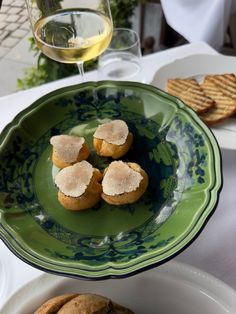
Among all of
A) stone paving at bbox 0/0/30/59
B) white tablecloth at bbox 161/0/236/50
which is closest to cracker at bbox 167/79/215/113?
white tablecloth at bbox 161/0/236/50

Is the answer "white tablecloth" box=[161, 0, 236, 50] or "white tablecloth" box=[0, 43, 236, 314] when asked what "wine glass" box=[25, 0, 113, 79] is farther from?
"white tablecloth" box=[161, 0, 236, 50]

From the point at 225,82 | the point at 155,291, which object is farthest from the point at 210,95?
the point at 155,291

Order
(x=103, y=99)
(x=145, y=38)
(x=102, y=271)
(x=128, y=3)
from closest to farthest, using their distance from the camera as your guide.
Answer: (x=102, y=271) → (x=103, y=99) → (x=128, y=3) → (x=145, y=38)

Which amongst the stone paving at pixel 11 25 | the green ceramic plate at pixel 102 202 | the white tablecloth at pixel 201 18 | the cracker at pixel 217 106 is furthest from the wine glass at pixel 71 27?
the stone paving at pixel 11 25

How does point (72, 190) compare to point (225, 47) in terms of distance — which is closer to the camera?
point (72, 190)

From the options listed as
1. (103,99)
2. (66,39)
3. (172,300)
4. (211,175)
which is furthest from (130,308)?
(66,39)

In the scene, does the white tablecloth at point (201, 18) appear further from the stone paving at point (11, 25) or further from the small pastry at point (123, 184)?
the small pastry at point (123, 184)

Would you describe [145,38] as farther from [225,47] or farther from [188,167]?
[188,167]
